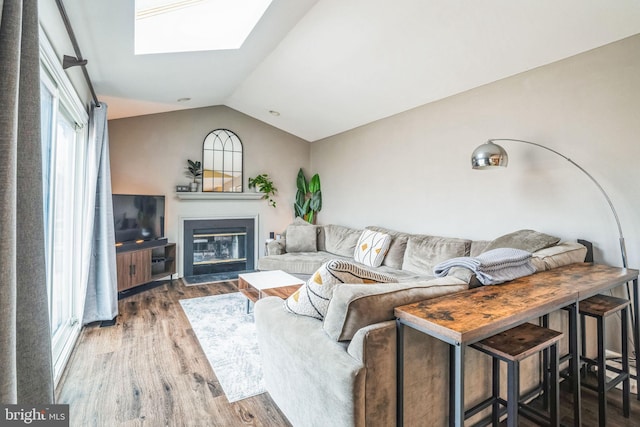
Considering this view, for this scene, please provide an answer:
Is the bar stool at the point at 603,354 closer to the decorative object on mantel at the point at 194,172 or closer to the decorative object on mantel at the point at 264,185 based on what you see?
the decorative object on mantel at the point at 264,185

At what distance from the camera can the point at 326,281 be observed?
155 centimetres

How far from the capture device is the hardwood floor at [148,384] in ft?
5.97

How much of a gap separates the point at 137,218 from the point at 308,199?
283 cm

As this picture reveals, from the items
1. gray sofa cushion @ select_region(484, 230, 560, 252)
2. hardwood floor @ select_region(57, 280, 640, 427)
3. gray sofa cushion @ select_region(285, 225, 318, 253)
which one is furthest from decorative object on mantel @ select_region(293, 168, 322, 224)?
gray sofa cushion @ select_region(484, 230, 560, 252)

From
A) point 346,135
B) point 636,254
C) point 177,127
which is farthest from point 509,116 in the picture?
point 177,127

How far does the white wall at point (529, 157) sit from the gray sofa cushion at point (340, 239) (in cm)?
45

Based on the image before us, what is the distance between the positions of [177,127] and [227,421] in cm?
442

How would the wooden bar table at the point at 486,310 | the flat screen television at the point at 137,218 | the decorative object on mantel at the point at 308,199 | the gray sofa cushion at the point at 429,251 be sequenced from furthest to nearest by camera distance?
1. the decorative object on mantel at the point at 308,199
2. the flat screen television at the point at 137,218
3. the gray sofa cushion at the point at 429,251
4. the wooden bar table at the point at 486,310

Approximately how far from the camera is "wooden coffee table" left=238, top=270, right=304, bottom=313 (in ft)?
9.91

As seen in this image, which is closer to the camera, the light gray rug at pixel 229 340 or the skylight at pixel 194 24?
the light gray rug at pixel 229 340

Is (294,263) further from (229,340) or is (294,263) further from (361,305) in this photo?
(361,305)

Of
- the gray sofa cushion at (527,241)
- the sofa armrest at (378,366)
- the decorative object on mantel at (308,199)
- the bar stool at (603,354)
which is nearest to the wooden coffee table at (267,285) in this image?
the sofa armrest at (378,366)

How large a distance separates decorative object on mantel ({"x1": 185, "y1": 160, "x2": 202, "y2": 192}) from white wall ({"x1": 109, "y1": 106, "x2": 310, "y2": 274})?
9 centimetres

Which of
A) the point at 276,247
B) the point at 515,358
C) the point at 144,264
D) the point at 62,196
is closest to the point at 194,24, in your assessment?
the point at 62,196
